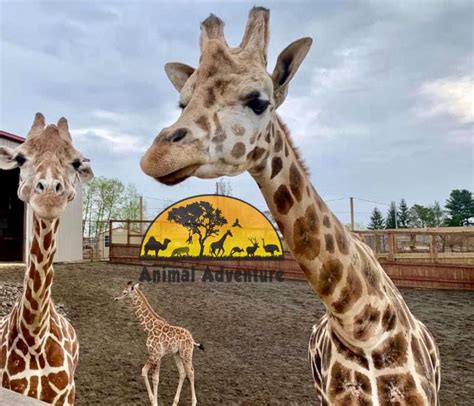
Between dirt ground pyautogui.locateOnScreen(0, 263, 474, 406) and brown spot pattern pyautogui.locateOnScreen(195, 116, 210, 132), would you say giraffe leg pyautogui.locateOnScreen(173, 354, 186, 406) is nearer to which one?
dirt ground pyautogui.locateOnScreen(0, 263, 474, 406)

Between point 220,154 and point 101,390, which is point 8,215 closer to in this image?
point 101,390

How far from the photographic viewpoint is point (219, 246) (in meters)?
14.8

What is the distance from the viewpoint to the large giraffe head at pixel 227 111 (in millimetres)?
1434

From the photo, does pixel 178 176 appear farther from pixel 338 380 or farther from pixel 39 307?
pixel 39 307

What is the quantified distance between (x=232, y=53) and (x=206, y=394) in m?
5.22

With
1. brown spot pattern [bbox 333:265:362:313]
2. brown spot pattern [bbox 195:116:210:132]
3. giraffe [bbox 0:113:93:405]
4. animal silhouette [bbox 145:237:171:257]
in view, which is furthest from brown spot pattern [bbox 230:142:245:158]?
animal silhouette [bbox 145:237:171:257]

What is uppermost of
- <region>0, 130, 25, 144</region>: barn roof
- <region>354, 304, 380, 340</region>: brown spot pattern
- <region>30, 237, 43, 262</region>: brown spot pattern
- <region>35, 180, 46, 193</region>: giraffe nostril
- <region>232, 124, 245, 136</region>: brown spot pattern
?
<region>0, 130, 25, 144</region>: barn roof

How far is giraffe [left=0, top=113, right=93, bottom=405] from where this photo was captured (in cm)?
303

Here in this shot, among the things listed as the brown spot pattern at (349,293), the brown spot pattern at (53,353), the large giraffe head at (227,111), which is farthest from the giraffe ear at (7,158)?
the brown spot pattern at (349,293)

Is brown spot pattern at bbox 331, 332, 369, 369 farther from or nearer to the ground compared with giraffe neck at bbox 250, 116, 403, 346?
nearer to the ground

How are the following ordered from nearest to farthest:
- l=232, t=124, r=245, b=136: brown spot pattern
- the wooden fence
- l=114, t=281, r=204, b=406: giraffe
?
l=232, t=124, r=245, b=136: brown spot pattern → l=114, t=281, r=204, b=406: giraffe → the wooden fence

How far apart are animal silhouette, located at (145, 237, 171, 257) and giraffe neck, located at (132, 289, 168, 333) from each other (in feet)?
28.9

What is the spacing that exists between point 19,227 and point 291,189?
60.3ft

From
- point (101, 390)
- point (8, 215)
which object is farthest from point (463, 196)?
point (101, 390)
